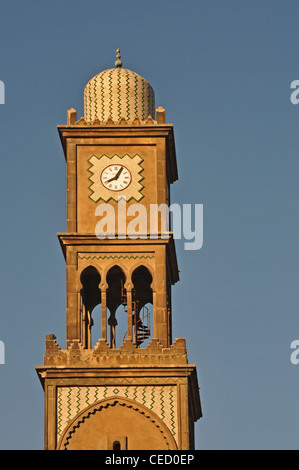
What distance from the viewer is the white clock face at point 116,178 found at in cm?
9506

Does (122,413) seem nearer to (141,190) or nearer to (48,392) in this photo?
(48,392)

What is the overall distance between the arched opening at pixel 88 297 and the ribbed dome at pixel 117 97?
6.46 meters

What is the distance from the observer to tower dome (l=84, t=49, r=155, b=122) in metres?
96.6

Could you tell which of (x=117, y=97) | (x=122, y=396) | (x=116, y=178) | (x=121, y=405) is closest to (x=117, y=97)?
(x=117, y=97)

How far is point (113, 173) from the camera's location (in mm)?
95250

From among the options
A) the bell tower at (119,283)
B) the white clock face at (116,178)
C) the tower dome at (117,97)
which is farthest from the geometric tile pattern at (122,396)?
the tower dome at (117,97)

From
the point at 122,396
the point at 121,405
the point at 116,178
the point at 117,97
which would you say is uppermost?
the point at 117,97

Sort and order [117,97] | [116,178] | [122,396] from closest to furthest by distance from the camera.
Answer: [122,396] → [116,178] → [117,97]

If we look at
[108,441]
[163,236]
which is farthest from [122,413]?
[163,236]

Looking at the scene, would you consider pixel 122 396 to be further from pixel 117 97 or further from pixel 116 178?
pixel 117 97

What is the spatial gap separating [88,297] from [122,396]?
6.41 m

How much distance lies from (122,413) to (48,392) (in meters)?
2.95

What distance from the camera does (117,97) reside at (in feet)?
317
